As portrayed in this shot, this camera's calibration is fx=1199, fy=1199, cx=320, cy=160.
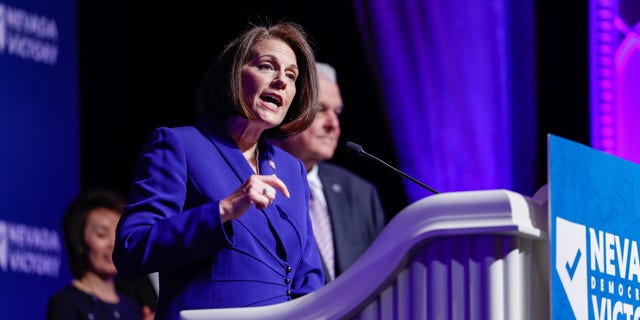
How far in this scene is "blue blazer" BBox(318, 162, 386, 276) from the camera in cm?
404

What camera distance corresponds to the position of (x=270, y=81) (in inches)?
87.0

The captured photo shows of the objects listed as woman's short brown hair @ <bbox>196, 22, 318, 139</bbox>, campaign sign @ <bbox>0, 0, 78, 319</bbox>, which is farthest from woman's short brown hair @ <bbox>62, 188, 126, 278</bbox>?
woman's short brown hair @ <bbox>196, 22, 318, 139</bbox>

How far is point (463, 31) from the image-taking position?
4.68m

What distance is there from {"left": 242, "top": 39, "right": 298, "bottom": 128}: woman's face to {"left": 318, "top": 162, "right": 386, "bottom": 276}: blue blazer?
1.76m

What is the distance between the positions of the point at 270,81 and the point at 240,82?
0.19 ft

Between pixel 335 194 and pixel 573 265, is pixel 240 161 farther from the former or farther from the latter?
pixel 335 194

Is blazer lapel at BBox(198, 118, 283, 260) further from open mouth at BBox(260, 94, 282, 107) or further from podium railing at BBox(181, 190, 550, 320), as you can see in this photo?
podium railing at BBox(181, 190, 550, 320)

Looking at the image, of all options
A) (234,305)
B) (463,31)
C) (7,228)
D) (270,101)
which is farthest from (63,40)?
(234,305)

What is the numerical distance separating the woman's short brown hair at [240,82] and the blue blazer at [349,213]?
165 cm

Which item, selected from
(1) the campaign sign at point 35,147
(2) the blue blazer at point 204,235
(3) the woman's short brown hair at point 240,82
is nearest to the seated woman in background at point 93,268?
(1) the campaign sign at point 35,147

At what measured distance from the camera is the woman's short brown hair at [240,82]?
2.19 m

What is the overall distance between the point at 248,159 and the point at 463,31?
263 centimetres

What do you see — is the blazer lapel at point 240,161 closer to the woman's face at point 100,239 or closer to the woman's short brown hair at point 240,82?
the woman's short brown hair at point 240,82

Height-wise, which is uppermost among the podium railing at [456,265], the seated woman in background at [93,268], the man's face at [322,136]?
the man's face at [322,136]
